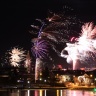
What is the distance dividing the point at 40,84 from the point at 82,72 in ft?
82.8

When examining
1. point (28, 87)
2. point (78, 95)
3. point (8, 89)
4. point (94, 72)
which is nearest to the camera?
point (78, 95)

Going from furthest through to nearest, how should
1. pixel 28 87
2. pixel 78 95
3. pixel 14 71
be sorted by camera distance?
pixel 14 71 → pixel 28 87 → pixel 78 95

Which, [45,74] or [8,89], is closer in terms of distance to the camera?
[8,89]

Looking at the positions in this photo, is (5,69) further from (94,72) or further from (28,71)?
(94,72)

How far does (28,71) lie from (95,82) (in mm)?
16746

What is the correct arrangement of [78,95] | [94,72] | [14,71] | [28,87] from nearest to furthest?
[78,95]
[28,87]
[14,71]
[94,72]

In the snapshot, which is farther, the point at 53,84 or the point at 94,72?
the point at 94,72

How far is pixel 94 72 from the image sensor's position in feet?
312

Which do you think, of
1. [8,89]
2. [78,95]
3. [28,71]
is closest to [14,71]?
[28,71]

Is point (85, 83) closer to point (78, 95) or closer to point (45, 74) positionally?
point (45, 74)

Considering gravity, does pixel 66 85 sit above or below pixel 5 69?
below

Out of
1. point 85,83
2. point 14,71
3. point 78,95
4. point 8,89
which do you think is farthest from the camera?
point 14,71

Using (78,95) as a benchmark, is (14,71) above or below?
above

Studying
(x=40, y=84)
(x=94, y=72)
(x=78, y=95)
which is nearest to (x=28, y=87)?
(x=40, y=84)
